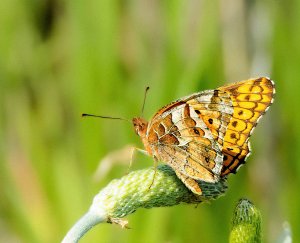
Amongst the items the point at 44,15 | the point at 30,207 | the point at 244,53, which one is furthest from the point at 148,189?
the point at 44,15

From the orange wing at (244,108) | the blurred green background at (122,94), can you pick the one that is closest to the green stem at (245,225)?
the orange wing at (244,108)

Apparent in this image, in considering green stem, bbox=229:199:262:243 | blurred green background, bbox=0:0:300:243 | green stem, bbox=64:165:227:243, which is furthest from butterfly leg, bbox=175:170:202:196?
blurred green background, bbox=0:0:300:243

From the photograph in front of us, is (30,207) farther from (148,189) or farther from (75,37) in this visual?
(148,189)

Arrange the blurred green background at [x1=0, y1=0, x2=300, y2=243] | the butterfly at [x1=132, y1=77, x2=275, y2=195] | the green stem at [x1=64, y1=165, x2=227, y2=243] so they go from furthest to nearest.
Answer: the blurred green background at [x1=0, y1=0, x2=300, y2=243] → the butterfly at [x1=132, y1=77, x2=275, y2=195] → the green stem at [x1=64, y1=165, x2=227, y2=243]

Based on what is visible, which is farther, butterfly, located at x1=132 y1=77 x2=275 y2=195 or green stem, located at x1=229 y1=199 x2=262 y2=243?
butterfly, located at x1=132 y1=77 x2=275 y2=195

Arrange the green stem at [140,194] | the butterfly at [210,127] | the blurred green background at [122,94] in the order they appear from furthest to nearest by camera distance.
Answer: the blurred green background at [122,94], the butterfly at [210,127], the green stem at [140,194]

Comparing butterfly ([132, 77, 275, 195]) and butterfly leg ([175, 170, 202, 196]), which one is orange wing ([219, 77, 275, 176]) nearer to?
butterfly ([132, 77, 275, 195])

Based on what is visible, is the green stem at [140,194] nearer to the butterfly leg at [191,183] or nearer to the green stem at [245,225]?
the butterfly leg at [191,183]
